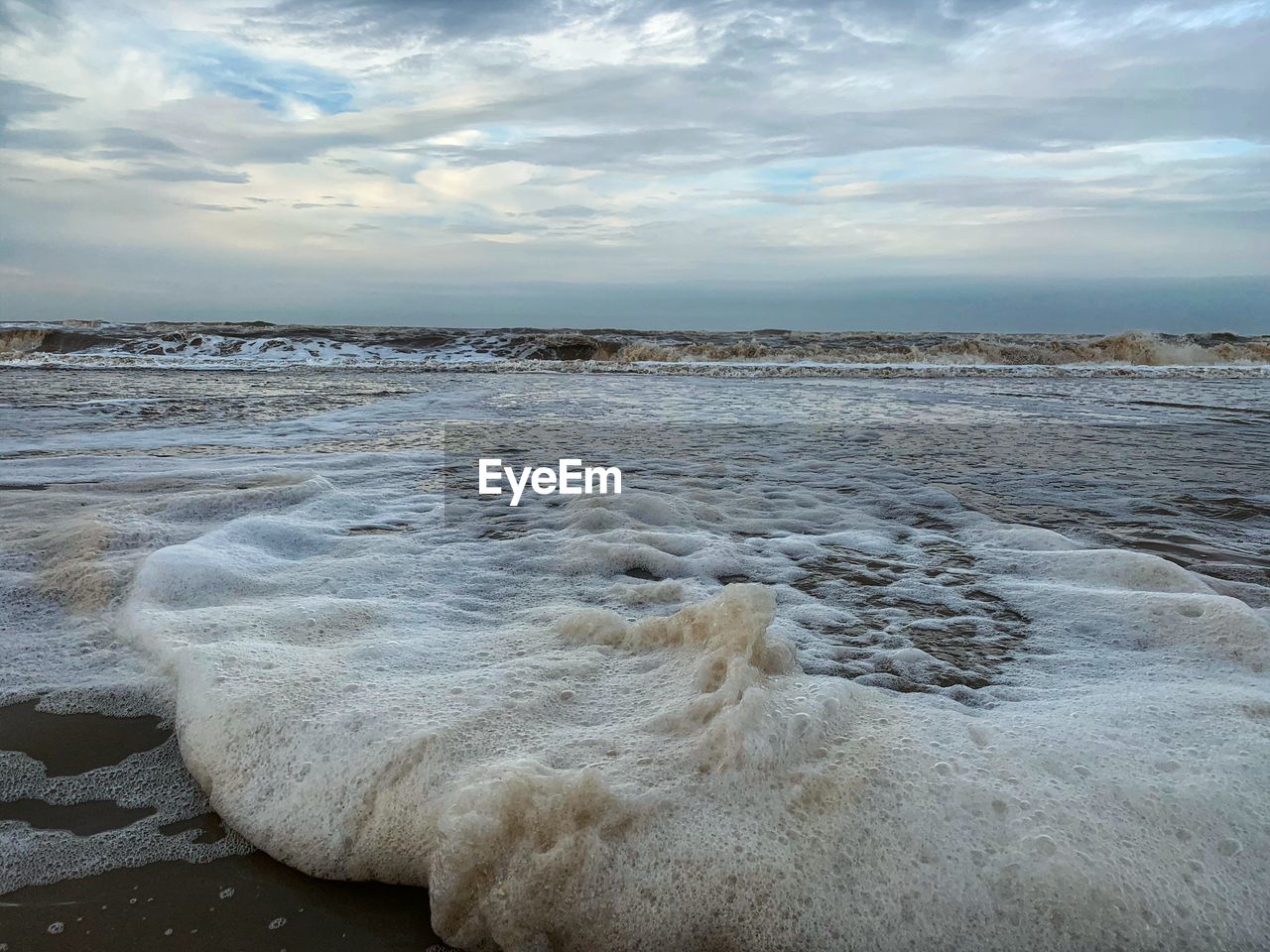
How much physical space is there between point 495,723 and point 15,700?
1273 mm

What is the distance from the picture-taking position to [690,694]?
2074 millimetres

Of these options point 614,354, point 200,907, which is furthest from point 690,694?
point 614,354

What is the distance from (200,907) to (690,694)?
110 cm

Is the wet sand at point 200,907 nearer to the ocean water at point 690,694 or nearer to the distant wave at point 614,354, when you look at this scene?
the ocean water at point 690,694

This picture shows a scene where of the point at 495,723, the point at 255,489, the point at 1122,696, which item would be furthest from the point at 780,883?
the point at 255,489

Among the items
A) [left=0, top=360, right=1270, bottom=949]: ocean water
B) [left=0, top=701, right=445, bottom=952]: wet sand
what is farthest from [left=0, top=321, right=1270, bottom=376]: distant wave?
[left=0, top=701, right=445, bottom=952]: wet sand

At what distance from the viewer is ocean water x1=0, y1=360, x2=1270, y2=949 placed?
4.96ft

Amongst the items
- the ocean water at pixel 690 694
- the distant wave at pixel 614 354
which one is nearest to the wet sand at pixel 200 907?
the ocean water at pixel 690 694

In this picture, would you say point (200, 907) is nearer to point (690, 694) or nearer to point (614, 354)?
point (690, 694)

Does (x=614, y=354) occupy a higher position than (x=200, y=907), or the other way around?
(x=614, y=354)

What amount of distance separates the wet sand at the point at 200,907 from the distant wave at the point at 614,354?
16.4 metres

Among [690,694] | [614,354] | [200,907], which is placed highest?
[614,354]

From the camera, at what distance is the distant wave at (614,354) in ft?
62.0

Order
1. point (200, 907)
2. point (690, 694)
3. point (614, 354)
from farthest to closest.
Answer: point (614, 354) → point (690, 694) → point (200, 907)
